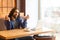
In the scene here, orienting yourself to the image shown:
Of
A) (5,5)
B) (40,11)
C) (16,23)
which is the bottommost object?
(16,23)

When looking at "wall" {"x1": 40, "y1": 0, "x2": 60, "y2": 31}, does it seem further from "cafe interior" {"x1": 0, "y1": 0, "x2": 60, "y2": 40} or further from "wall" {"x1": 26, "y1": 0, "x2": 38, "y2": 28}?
"wall" {"x1": 26, "y1": 0, "x2": 38, "y2": 28}

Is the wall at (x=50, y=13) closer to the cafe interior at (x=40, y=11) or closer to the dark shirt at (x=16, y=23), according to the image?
the cafe interior at (x=40, y=11)

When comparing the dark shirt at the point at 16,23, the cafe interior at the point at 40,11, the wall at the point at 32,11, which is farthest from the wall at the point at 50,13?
the dark shirt at the point at 16,23

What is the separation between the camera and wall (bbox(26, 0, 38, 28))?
3.63m

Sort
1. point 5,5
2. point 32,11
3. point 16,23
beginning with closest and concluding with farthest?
1. point 16,23
2. point 5,5
3. point 32,11

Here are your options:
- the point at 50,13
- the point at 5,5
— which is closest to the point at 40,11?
the point at 50,13

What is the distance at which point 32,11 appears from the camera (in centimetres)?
371

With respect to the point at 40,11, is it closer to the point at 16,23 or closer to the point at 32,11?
the point at 32,11

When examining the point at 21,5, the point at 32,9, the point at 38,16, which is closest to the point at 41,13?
the point at 38,16

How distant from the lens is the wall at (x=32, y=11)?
3627 millimetres

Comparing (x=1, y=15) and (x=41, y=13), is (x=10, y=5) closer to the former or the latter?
(x=1, y=15)

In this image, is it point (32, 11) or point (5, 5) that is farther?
point (32, 11)

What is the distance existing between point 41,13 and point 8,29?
1.55 metres

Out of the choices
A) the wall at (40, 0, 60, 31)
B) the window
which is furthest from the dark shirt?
the wall at (40, 0, 60, 31)
